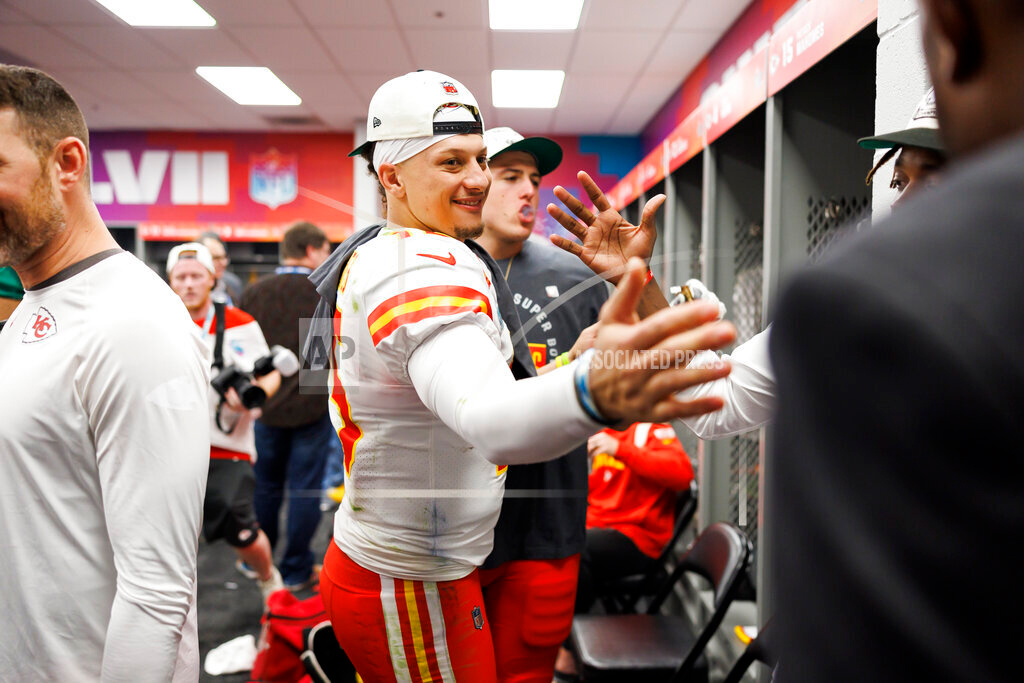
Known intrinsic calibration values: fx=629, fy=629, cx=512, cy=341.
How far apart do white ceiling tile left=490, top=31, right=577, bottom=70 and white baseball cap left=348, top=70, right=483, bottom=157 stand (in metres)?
0.22

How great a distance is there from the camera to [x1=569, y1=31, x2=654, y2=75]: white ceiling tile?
48.4 inches

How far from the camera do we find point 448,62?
1022mm

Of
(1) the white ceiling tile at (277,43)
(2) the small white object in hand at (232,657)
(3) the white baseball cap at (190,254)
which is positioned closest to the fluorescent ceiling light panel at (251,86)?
(1) the white ceiling tile at (277,43)

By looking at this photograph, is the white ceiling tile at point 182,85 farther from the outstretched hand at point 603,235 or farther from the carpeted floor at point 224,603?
the carpeted floor at point 224,603

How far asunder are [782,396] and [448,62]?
94cm

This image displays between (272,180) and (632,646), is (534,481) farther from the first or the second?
(272,180)

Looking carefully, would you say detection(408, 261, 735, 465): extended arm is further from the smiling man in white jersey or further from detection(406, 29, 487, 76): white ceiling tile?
detection(406, 29, 487, 76): white ceiling tile

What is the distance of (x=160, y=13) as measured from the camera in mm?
1079

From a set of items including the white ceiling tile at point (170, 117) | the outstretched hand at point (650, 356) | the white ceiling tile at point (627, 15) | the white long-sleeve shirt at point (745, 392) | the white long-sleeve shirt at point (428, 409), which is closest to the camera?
the outstretched hand at point (650, 356)

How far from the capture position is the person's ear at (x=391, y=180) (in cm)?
86

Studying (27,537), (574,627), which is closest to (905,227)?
(27,537)

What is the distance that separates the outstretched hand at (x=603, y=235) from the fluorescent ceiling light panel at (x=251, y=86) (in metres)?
0.79

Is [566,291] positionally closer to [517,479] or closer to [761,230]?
[517,479]

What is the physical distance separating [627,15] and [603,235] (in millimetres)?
721
